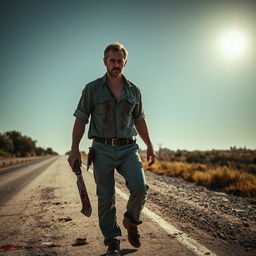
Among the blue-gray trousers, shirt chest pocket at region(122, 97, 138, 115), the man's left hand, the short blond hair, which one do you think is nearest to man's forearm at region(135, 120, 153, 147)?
the man's left hand

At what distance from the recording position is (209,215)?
470cm

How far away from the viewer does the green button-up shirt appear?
296cm

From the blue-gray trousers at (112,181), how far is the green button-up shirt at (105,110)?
0.18m

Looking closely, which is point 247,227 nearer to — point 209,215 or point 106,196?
point 209,215

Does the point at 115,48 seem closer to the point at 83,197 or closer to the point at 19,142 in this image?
the point at 83,197

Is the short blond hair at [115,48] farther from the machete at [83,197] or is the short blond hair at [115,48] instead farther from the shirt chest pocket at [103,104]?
the machete at [83,197]

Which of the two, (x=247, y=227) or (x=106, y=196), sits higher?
(x=106, y=196)

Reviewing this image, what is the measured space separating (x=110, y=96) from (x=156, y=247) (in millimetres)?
1797

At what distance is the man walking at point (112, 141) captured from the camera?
2826mm

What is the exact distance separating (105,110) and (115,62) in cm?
57

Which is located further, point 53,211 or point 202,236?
point 53,211

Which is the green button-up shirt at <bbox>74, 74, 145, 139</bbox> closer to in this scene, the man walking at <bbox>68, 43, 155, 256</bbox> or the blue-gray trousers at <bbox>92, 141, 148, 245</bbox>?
the man walking at <bbox>68, 43, 155, 256</bbox>

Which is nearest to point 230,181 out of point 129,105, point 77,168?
point 129,105

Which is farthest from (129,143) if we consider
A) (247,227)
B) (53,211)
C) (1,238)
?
(53,211)
